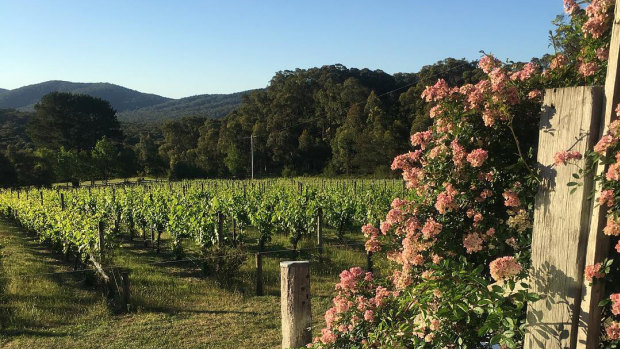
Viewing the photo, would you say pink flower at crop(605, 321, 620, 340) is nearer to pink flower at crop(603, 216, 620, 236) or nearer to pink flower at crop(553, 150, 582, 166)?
pink flower at crop(603, 216, 620, 236)

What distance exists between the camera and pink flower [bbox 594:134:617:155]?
4.43 ft

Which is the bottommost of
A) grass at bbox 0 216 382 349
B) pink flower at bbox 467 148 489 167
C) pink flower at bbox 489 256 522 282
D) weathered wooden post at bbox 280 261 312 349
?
grass at bbox 0 216 382 349

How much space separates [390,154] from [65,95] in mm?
52537

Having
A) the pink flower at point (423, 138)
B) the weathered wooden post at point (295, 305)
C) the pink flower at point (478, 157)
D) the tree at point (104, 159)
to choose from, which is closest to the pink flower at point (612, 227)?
the pink flower at point (478, 157)

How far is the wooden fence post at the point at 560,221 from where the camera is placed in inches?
58.9

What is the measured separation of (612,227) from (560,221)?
22 centimetres

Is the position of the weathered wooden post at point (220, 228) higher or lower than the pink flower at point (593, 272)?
lower

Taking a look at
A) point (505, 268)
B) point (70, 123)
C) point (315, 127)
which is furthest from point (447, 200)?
point (70, 123)

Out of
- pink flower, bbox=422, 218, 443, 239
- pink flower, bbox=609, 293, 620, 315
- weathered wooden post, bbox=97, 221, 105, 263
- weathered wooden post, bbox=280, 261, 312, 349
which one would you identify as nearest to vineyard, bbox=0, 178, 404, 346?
weathered wooden post, bbox=97, 221, 105, 263

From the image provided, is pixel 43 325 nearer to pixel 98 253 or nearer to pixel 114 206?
pixel 98 253

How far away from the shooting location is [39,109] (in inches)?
2362

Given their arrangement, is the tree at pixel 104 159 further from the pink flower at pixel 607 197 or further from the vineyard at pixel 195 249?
the pink flower at pixel 607 197

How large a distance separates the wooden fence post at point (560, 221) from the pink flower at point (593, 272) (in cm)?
6

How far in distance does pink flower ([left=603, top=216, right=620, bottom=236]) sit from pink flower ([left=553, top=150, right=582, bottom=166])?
238 millimetres
